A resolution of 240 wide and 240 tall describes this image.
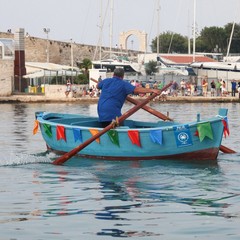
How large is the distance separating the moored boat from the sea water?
21 centimetres

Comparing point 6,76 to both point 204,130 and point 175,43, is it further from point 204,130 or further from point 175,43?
point 175,43

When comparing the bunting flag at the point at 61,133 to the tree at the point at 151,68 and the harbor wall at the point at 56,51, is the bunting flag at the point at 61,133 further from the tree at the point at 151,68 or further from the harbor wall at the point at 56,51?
the harbor wall at the point at 56,51

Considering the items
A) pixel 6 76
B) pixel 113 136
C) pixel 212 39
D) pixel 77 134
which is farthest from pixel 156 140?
pixel 212 39

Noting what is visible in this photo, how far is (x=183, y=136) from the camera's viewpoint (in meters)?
17.4

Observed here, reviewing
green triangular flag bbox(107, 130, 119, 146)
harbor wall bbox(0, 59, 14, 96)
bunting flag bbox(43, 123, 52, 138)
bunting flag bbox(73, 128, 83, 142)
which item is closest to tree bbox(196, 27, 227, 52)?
harbor wall bbox(0, 59, 14, 96)

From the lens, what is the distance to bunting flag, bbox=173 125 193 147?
17.2 metres

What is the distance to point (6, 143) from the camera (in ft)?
76.5

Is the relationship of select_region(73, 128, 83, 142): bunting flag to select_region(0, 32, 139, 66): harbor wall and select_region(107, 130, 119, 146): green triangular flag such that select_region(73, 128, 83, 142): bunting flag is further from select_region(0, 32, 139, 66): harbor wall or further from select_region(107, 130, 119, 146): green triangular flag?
select_region(0, 32, 139, 66): harbor wall

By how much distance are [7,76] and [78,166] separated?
3808cm

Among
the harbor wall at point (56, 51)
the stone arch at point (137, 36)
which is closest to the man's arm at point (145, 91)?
the harbor wall at point (56, 51)

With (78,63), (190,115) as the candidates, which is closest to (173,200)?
(190,115)

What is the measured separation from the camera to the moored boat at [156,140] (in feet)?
56.6

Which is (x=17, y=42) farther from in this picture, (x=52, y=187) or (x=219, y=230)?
(x=219, y=230)

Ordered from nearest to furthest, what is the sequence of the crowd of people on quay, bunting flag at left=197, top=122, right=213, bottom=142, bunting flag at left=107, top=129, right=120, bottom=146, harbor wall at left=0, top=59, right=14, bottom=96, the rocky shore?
bunting flag at left=197, top=122, right=213, bottom=142 → bunting flag at left=107, top=129, right=120, bottom=146 → the rocky shore → the crowd of people on quay → harbor wall at left=0, top=59, right=14, bottom=96
